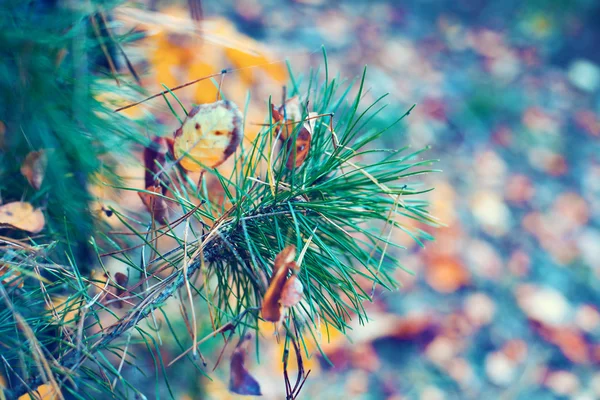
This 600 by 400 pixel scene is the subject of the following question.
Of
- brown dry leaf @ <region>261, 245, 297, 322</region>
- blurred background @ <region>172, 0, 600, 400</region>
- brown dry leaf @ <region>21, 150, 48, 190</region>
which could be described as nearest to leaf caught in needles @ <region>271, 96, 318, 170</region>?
brown dry leaf @ <region>261, 245, 297, 322</region>

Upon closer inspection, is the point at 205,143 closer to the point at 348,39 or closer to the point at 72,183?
the point at 72,183

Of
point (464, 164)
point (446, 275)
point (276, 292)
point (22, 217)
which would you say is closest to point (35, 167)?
point (22, 217)

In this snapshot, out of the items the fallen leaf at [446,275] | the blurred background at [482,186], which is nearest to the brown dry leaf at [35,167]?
the blurred background at [482,186]

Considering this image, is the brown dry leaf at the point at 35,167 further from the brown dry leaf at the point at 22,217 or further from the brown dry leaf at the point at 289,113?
the brown dry leaf at the point at 289,113

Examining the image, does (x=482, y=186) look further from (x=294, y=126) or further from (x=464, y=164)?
(x=294, y=126)

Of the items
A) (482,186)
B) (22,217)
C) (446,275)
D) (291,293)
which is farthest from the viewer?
(482,186)

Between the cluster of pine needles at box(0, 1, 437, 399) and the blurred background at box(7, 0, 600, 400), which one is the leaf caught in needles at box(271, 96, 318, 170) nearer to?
the cluster of pine needles at box(0, 1, 437, 399)
